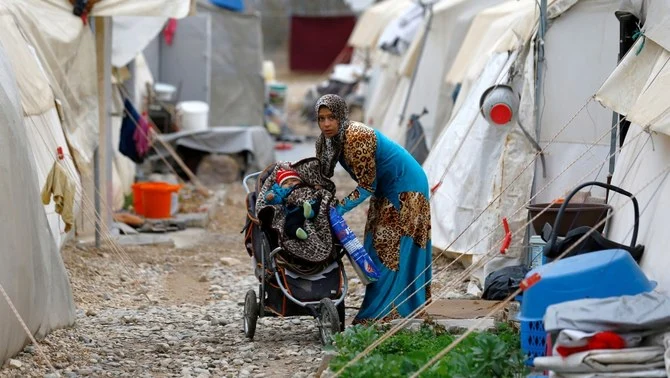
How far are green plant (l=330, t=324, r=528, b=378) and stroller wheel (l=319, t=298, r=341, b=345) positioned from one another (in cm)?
48

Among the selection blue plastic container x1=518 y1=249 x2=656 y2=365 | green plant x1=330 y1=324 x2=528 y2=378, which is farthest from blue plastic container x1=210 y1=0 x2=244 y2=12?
blue plastic container x1=518 y1=249 x2=656 y2=365

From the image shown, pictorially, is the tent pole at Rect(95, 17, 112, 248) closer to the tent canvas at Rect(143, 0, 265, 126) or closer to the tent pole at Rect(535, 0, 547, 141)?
the tent pole at Rect(535, 0, 547, 141)

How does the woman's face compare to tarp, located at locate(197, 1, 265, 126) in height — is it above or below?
above

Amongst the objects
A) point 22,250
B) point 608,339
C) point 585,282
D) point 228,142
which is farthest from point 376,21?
point 608,339

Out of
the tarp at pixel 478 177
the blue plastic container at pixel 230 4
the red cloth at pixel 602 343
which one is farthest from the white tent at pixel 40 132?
the blue plastic container at pixel 230 4

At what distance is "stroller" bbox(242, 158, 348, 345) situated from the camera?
6.65 m

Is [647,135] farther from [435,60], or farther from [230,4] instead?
[230,4]

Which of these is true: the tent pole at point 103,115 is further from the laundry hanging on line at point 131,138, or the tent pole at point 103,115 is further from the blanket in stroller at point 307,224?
the blanket in stroller at point 307,224

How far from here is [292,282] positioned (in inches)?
263

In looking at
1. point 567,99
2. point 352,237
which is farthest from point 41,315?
point 567,99

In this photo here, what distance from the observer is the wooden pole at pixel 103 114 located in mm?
11508

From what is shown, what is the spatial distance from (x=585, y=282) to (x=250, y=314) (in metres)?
2.53

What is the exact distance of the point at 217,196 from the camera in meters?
A: 15.5

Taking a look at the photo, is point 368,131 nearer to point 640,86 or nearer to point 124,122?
point 640,86
